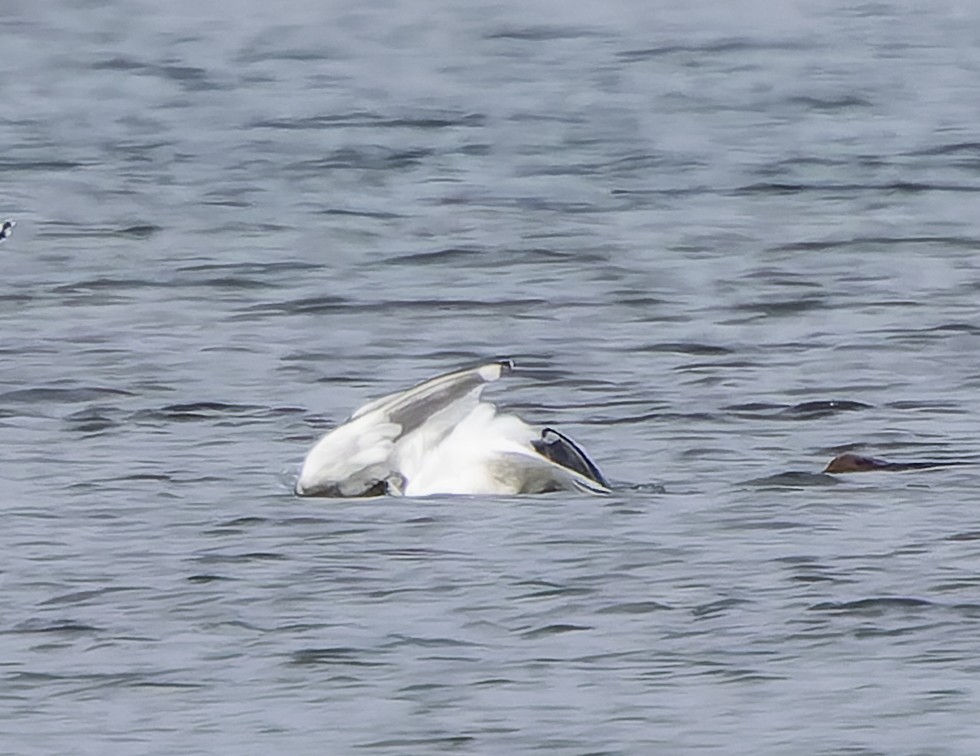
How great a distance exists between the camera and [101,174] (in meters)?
A: 17.8

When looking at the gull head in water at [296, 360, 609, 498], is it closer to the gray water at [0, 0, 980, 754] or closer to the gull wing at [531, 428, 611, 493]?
the gull wing at [531, 428, 611, 493]

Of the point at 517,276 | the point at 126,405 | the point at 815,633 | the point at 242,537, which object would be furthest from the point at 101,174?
the point at 815,633

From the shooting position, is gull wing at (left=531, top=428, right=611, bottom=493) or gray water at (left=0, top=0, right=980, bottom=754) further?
gull wing at (left=531, top=428, right=611, bottom=493)

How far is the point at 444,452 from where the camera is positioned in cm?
1023

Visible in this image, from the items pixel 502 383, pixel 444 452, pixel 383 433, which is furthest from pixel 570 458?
pixel 502 383

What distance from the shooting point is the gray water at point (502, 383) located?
7.85 metres

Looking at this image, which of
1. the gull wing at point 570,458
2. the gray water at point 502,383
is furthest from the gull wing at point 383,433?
the gull wing at point 570,458

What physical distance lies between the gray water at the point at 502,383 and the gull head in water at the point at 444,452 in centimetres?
12

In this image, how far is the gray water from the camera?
7852 millimetres

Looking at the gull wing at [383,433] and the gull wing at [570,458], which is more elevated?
the gull wing at [383,433]

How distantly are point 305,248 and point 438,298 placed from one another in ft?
5.05

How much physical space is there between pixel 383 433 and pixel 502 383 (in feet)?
5.95

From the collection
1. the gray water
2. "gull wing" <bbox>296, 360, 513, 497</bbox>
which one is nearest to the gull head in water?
"gull wing" <bbox>296, 360, 513, 497</bbox>

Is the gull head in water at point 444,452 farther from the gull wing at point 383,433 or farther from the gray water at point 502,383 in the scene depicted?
the gray water at point 502,383
